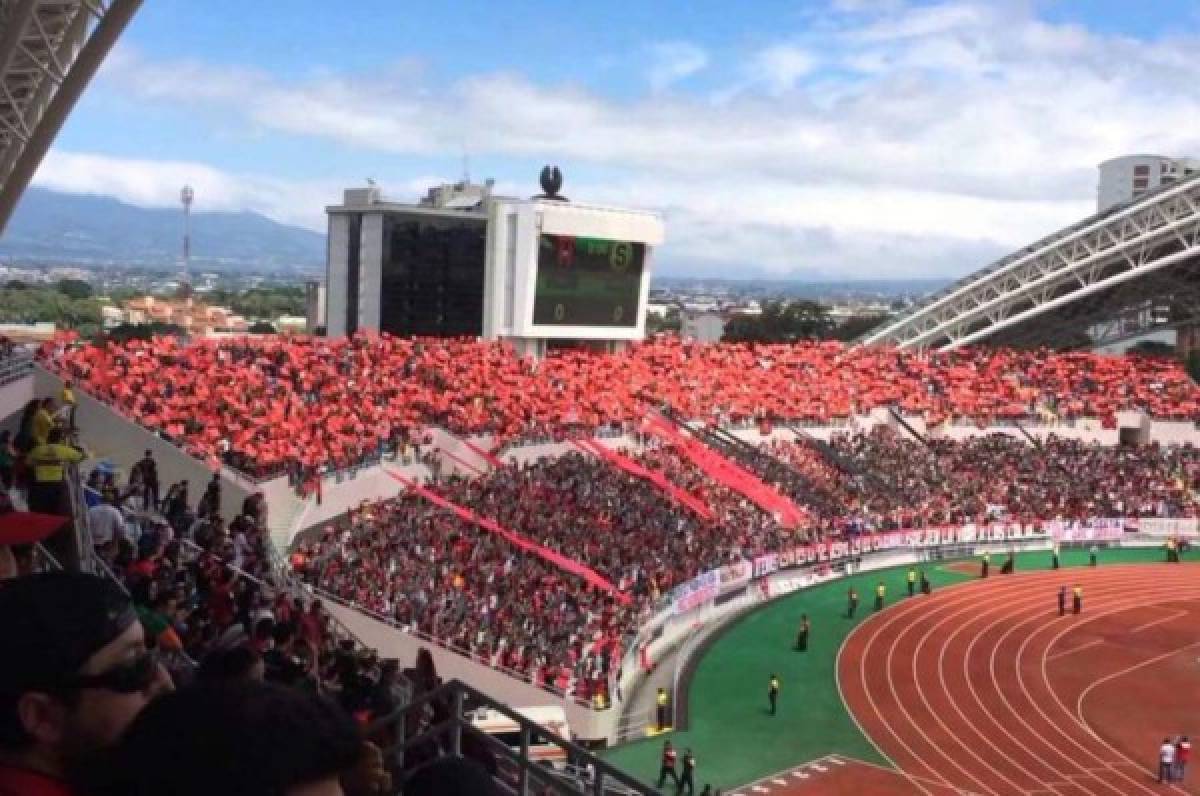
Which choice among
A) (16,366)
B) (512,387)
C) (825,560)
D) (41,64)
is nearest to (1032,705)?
(825,560)

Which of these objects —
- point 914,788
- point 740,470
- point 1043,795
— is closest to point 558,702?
point 914,788

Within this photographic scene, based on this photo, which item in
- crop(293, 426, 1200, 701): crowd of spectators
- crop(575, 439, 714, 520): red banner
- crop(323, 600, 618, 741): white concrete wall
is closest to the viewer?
crop(323, 600, 618, 741): white concrete wall

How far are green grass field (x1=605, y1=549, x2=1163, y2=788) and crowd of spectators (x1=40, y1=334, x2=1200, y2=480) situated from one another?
27.1 ft

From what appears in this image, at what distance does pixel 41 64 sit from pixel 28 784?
52.5 ft

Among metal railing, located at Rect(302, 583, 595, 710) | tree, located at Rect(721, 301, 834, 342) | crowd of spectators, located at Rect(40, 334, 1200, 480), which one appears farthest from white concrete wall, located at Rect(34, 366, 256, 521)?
tree, located at Rect(721, 301, 834, 342)

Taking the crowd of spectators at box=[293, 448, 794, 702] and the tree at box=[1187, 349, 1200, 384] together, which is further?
the tree at box=[1187, 349, 1200, 384]

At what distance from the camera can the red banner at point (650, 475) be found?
2973 centimetres

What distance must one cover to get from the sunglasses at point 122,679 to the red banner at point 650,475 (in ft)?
91.1

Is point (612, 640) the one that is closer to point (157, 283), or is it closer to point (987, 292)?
point (987, 292)

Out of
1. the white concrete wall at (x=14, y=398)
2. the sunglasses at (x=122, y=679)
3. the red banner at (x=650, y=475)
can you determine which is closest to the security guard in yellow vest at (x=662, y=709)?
the red banner at (x=650, y=475)

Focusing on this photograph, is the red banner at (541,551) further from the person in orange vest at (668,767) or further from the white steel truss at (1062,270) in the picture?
the white steel truss at (1062,270)

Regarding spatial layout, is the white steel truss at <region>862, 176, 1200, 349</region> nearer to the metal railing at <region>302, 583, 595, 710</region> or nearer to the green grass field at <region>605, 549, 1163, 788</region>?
the green grass field at <region>605, 549, 1163, 788</region>

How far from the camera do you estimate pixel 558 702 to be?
1812 centimetres

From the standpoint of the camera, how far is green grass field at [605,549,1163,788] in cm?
1838
